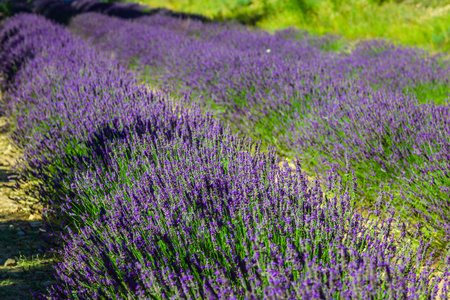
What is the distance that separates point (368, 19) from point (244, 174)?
7.12 meters

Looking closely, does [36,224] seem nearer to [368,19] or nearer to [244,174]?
[244,174]

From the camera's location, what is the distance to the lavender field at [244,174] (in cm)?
141

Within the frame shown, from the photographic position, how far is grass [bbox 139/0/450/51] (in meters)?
5.94

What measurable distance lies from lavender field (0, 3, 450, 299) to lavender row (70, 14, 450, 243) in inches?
0.8

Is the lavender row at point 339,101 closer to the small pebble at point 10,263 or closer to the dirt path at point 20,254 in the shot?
the dirt path at point 20,254

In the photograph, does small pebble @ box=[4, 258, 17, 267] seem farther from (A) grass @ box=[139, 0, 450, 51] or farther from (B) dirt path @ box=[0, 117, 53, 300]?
(A) grass @ box=[139, 0, 450, 51]

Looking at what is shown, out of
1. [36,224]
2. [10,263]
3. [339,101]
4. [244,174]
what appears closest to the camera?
[244,174]

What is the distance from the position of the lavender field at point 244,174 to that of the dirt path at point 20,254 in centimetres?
15

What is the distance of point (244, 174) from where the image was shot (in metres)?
1.94

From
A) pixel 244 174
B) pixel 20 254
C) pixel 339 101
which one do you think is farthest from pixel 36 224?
pixel 339 101

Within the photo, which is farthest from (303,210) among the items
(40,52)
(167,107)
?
(40,52)

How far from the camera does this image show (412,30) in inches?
250

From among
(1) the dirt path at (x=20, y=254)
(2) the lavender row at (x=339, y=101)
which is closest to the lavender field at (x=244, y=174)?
(2) the lavender row at (x=339, y=101)

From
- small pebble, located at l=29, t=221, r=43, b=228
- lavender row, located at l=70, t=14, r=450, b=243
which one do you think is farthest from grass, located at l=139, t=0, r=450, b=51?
small pebble, located at l=29, t=221, r=43, b=228
